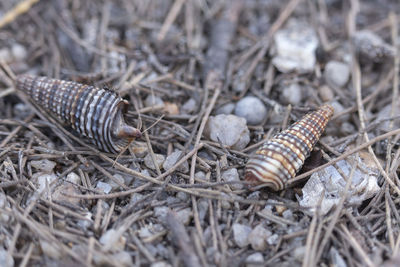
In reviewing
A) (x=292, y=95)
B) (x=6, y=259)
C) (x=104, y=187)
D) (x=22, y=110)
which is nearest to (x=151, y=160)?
(x=104, y=187)

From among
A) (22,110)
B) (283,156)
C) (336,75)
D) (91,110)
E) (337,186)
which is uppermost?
(91,110)

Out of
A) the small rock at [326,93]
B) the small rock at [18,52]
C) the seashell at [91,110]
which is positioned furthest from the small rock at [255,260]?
the small rock at [18,52]

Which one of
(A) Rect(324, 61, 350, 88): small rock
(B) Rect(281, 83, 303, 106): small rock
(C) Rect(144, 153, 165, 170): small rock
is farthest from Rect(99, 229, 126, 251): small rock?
(A) Rect(324, 61, 350, 88): small rock

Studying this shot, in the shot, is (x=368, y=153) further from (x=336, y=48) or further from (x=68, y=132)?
(x=68, y=132)

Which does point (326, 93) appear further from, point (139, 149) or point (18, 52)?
point (18, 52)

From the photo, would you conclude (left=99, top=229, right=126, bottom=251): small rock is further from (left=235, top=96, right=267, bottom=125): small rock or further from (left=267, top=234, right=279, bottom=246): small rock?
(left=235, top=96, right=267, bottom=125): small rock

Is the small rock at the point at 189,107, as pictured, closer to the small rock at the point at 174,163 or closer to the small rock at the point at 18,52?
the small rock at the point at 174,163
